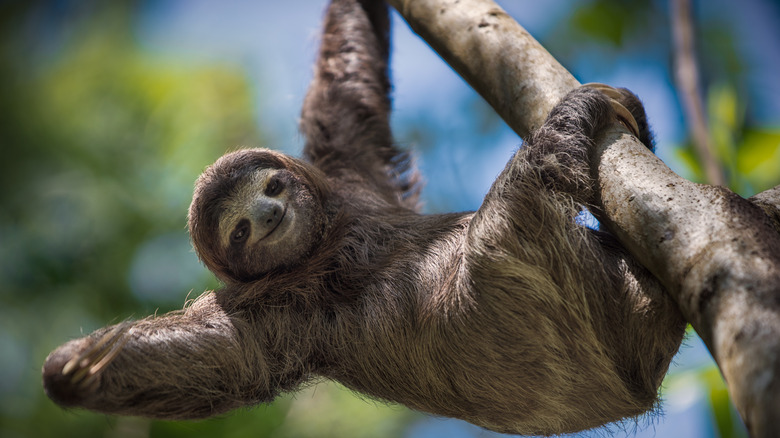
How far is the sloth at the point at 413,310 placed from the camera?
434 cm

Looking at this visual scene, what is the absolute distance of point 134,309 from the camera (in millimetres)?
9594

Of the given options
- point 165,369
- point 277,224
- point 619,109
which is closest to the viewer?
point 619,109

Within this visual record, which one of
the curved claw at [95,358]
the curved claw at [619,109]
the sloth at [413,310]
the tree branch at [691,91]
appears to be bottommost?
the curved claw at [95,358]

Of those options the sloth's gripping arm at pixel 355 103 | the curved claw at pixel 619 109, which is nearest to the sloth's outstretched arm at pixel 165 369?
the sloth's gripping arm at pixel 355 103

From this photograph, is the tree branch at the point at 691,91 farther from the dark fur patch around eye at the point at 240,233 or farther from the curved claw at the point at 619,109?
the dark fur patch around eye at the point at 240,233

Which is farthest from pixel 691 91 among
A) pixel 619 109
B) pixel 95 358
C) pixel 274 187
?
pixel 95 358

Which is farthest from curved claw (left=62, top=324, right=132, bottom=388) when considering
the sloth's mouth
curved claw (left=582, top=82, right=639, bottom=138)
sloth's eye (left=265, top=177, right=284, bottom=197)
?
curved claw (left=582, top=82, right=639, bottom=138)

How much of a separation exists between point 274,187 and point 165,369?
1.93m

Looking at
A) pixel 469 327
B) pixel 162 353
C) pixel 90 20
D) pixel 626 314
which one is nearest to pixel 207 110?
pixel 90 20

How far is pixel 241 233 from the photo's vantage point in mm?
5676

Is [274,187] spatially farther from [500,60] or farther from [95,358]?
[500,60]

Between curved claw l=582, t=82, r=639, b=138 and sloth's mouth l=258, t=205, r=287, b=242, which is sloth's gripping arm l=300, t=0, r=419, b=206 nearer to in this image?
sloth's mouth l=258, t=205, r=287, b=242

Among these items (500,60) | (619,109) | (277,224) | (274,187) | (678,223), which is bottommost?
(277,224)

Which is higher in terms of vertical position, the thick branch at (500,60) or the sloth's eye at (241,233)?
the thick branch at (500,60)
